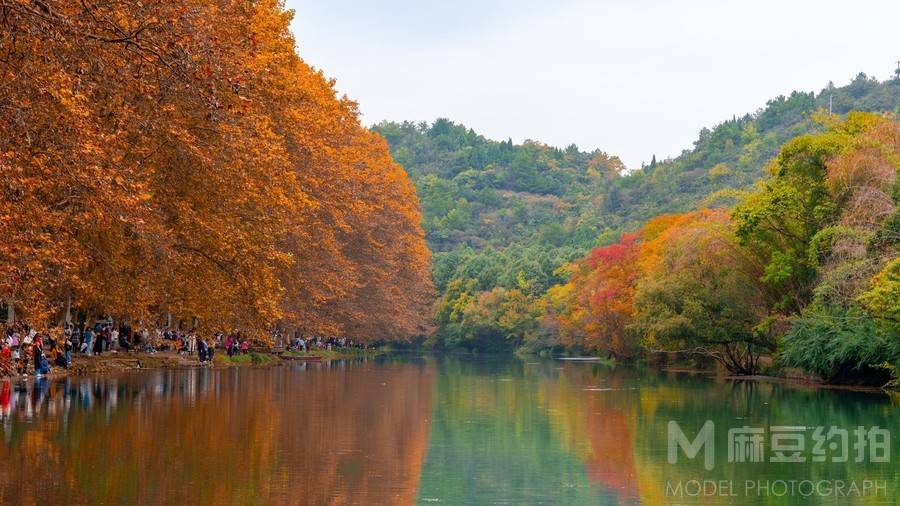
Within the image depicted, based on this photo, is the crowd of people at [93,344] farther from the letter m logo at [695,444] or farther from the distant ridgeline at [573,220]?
the distant ridgeline at [573,220]

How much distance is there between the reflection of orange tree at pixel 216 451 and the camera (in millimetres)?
13062

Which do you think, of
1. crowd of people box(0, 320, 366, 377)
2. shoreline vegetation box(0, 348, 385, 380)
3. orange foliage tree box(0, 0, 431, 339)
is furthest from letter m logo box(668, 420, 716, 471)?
shoreline vegetation box(0, 348, 385, 380)

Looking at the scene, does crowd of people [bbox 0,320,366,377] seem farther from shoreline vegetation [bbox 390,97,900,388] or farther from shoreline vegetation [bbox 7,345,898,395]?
shoreline vegetation [bbox 390,97,900,388]

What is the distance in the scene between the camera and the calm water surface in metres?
13.5

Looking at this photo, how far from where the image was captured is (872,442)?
20.8 m

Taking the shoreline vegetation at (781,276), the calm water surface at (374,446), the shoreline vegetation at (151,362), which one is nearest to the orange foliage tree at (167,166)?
the shoreline vegetation at (151,362)

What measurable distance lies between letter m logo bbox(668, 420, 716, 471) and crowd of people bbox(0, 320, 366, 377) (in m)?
11.7

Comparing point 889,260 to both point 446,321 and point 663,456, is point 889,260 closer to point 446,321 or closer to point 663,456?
point 663,456

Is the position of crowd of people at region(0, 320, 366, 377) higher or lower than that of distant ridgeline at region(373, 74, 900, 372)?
lower

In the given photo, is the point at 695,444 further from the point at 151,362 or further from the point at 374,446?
the point at 151,362

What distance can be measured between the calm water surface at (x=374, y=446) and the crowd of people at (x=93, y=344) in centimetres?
139

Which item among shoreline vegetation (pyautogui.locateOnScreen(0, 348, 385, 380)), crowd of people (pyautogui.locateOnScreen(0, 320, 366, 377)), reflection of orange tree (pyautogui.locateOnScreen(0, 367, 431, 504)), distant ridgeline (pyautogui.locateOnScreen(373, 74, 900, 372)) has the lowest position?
reflection of orange tree (pyautogui.locateOnScreen(0, 367, 431, 504))

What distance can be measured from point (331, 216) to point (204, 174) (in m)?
24.2

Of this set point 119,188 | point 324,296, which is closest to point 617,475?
point 119,188
